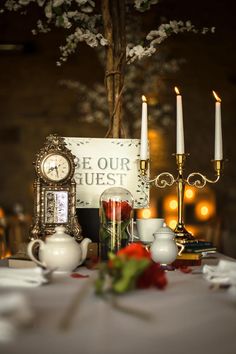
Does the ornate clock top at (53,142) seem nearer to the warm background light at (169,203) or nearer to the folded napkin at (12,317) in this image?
the folded napkin at (12,317)

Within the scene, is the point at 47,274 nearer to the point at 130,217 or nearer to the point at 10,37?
the point at 130,217

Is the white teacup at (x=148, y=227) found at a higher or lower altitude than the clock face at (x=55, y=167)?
lower

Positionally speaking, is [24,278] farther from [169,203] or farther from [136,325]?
[169,203]

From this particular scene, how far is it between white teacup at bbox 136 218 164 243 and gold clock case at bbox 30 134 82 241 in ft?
0.71

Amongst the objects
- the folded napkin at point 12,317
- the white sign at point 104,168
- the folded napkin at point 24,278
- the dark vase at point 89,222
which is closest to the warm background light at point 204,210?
the white sign at point 104,168

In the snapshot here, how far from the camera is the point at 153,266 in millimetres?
981

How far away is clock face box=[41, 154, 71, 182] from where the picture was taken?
1637mm

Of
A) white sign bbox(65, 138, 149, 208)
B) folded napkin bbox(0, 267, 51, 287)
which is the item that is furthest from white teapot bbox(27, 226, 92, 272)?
white sign bbox(65, 138, 149, 208)

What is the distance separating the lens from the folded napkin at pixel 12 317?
68cm

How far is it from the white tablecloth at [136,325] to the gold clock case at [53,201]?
56cm

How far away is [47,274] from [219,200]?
3921 mm

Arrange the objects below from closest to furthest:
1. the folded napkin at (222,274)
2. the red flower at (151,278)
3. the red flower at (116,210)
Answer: the red flower at (151,278)
the folded napkin at (222,274)
the red flower at (116,210)

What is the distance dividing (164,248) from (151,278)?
13.1 inches

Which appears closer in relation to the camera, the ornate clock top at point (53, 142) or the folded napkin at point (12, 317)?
the folded napkin at point (12, 317)
